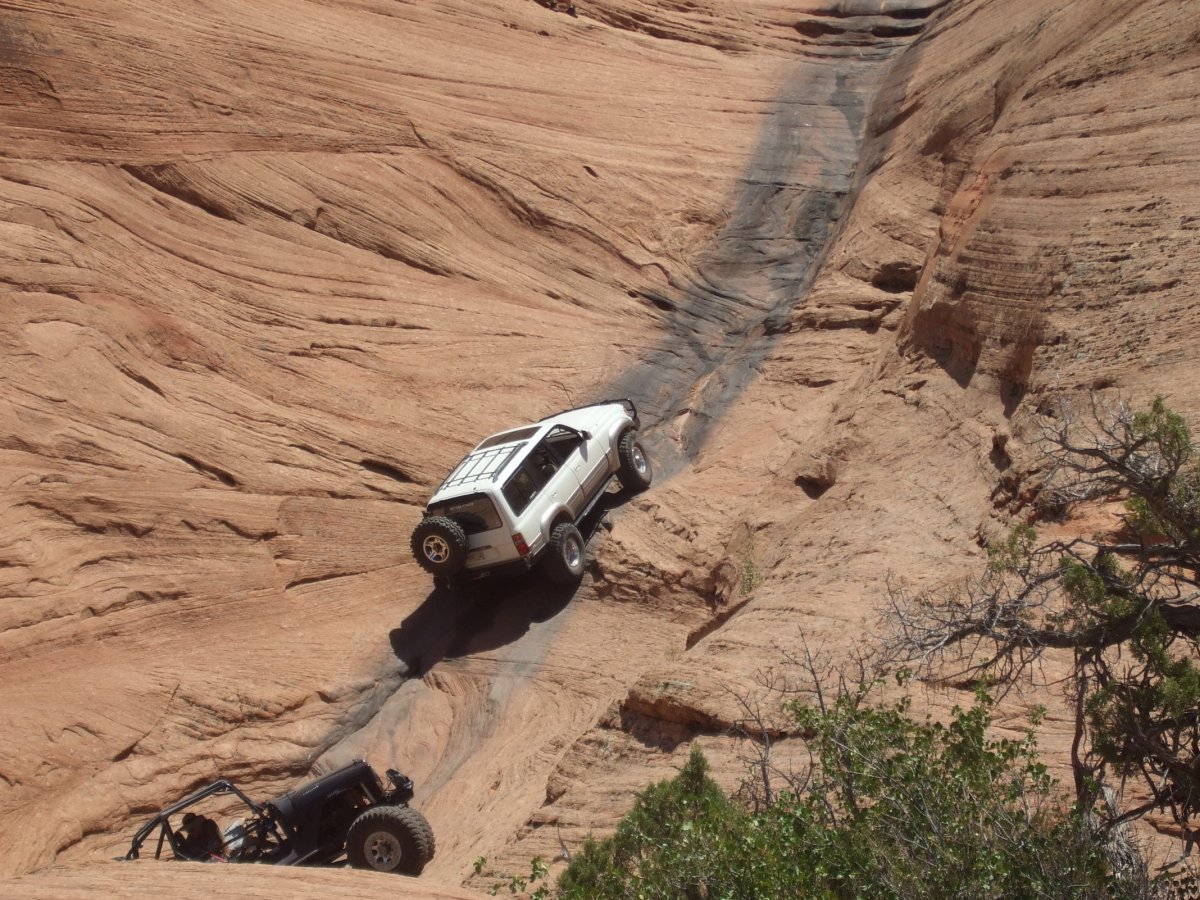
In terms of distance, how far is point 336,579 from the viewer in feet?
46.8

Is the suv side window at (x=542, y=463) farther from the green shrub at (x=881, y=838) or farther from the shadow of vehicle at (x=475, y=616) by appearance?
the green shrub at (x=881, y=838)

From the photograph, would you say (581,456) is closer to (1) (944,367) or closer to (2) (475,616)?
(2) (475,616)

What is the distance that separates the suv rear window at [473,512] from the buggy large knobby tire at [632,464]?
7.75 feet

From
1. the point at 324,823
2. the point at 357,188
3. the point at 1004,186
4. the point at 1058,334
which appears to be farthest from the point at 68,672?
the point at 1004,186

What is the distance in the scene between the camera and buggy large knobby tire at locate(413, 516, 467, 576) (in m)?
13.2

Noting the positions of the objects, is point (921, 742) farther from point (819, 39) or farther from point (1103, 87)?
point (819, 39)

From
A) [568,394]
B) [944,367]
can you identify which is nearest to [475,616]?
[568,394]

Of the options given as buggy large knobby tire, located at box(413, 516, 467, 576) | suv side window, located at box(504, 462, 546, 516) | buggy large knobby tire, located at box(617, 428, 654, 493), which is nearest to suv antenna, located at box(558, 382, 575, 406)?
buggy large knobby tire, located at box(617, 428, 654, 493)

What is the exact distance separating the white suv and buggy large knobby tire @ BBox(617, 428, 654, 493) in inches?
0.7

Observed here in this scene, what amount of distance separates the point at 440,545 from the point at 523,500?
104 centimetres

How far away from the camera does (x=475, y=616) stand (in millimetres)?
14195

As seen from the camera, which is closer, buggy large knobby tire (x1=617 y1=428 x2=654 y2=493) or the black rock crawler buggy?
the black rock crawler buggy

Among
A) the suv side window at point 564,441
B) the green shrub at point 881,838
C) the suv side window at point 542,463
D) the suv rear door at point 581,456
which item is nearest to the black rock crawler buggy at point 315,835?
the green shrub at point 881,838

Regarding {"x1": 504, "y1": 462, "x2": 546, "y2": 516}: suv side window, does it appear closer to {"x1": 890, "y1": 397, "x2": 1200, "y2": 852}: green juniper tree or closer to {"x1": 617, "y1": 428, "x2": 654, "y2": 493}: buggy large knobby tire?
{"x1": 617, "y1": 428, "x2": 654, "y2": 493}: buggy large knobby tire
